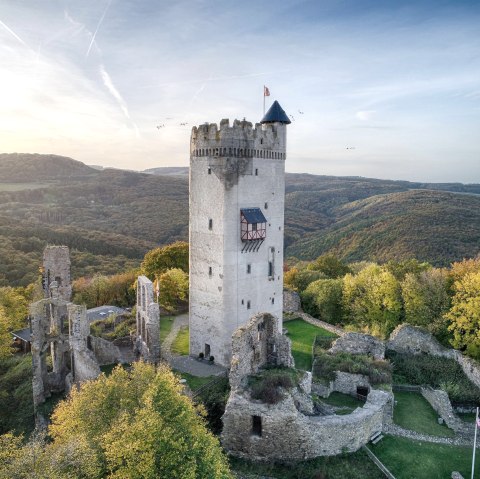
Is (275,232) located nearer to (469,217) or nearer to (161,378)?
(161,378)

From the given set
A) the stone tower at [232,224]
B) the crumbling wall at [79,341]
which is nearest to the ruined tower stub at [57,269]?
the crumbling wall at [79,341]

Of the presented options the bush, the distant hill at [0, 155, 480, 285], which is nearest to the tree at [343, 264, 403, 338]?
the bush

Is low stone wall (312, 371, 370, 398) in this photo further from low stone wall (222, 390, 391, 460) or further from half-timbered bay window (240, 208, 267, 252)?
half-timbered bay window (240, 208, 267, 252)

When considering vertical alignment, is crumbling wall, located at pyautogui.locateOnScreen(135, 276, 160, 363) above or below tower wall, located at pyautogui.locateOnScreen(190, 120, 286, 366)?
below

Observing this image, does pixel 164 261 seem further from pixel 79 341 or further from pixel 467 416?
pixel 467 416

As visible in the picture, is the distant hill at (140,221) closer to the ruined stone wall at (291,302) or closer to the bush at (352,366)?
the ruined stone wall at (291,302)

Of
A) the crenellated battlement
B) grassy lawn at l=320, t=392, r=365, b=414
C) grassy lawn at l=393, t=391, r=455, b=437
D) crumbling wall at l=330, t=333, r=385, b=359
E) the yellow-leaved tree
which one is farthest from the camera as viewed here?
crumbling wall at l=330, t=333, r=385, b=359

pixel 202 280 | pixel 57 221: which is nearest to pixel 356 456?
pixel 202 280
